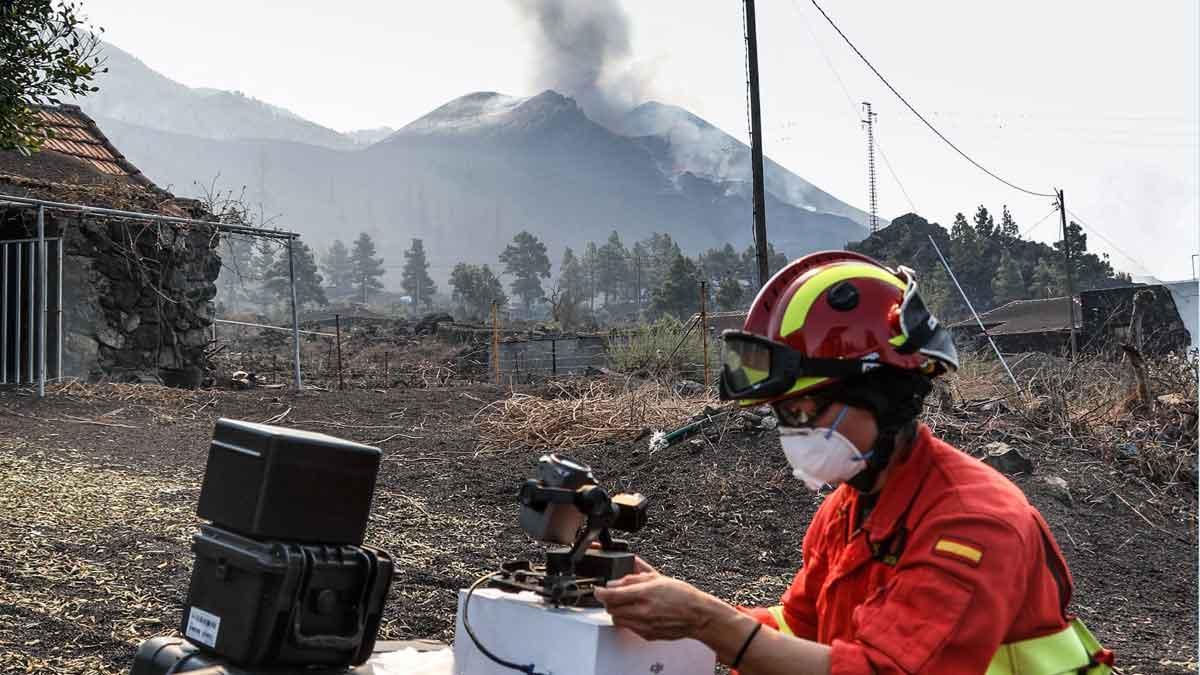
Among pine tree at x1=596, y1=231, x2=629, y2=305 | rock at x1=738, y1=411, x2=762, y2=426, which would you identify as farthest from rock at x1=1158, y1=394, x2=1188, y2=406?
pine tree at x1=596, y1=231, x2=629, y2=305

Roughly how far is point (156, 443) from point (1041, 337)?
118 ft

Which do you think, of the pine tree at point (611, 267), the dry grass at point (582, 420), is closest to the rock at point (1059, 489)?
the dry grass at point (582, 420)

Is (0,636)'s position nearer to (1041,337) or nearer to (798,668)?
(798,668)

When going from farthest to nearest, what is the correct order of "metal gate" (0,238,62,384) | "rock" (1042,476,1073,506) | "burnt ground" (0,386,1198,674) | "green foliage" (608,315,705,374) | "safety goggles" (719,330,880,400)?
"green foliage" (608,315,705,374) < "metal gate" (0,238,62,384) < "rock" (1042,476,1073,506) < "burnt ground" (0,386,1198,674) < "safety goggles" (719,330,880,400)

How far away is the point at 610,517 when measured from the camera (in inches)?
97.4

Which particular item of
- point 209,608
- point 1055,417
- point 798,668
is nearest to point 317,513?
point 209,608

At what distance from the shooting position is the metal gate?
43.2 ft

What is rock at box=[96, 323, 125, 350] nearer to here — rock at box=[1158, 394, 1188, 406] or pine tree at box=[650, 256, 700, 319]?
rock at box=[1158, 394, 1188, 406]

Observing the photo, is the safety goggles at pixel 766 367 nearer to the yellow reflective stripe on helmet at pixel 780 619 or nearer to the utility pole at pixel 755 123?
the yellow reflective stripe on helmet at pixel 780 619

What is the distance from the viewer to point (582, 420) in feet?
36.0

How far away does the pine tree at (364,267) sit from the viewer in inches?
6526

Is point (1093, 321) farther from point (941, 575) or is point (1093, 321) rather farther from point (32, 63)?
point (941, 575)

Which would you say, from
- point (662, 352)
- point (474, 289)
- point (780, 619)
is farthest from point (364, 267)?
point (780, 619)

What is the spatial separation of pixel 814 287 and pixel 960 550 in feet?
2.12
